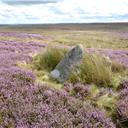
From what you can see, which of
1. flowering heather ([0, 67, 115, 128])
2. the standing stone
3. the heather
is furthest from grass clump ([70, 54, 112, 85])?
flowering heather ([0, 67, 115, 128])

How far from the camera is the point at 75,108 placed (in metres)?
7.04

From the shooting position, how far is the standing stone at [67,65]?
400 inches

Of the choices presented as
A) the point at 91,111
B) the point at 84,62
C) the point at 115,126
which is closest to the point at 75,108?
the point at 91,111

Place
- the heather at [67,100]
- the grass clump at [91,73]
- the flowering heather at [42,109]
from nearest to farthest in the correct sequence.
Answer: the flowering heather at [42,109] → the heather at [67,100] → the grass clump at [91,73]

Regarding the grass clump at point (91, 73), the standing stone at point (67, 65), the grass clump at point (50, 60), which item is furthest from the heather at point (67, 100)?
the grass clump at point (50, 60)

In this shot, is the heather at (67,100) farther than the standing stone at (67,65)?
No

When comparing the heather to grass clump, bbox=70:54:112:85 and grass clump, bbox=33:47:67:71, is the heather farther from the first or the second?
grass clump, bbox=33:47:67:71

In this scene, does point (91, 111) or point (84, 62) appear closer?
point (91, 111)

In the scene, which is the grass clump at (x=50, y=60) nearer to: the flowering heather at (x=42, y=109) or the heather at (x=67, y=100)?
the heather at (x=67, y=100)

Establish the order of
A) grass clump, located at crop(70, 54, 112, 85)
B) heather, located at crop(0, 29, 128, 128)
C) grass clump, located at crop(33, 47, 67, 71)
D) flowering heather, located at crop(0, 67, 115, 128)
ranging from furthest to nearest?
1. grass clump, located at crop(33, 47, 67, 71)
2. grass clump, located at crop(70, 54, 112, 85)
3. heather, located at crop(0, 29, 128, 128)
4. flowering heather, located at crop(0, 67, 115, 128)

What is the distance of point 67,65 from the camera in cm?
1045

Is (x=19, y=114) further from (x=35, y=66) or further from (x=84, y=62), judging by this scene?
(x=35, y=66)

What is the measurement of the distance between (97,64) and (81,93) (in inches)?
96.4

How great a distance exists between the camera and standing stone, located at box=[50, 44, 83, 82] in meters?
10.2
